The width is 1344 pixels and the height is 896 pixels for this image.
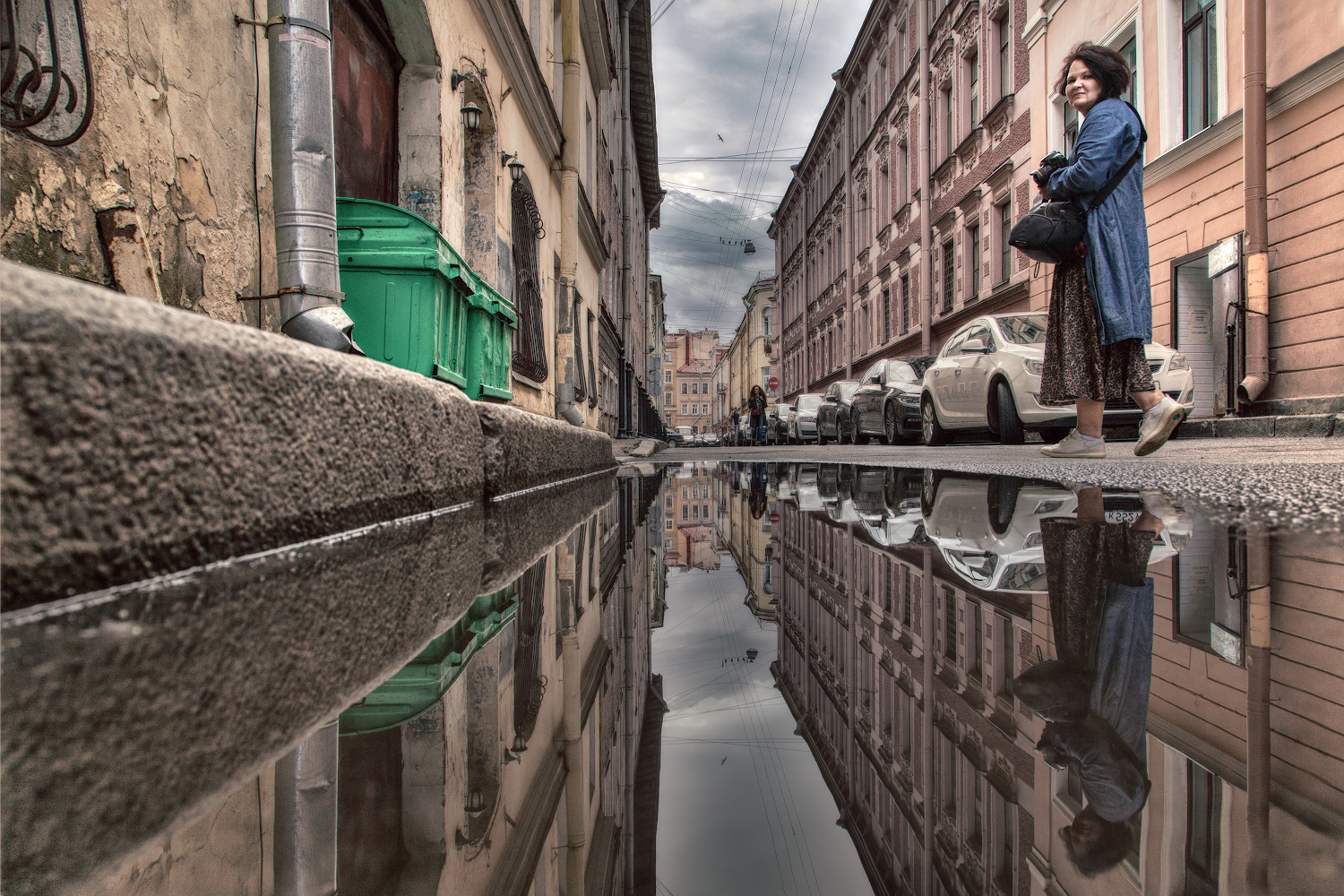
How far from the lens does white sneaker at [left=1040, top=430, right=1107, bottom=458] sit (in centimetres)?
462

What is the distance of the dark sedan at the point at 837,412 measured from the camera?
15.8 metres

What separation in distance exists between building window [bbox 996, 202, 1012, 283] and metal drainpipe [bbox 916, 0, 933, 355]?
2909mm

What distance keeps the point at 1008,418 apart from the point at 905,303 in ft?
43.7

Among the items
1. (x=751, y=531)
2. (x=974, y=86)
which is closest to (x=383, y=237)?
(x=751, y=531)

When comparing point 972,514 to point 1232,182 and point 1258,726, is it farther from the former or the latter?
point 1232,182

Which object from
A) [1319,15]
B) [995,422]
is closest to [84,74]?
[995,422]

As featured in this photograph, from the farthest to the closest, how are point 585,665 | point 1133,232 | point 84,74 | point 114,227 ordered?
point 1133,232
point 114,227
point 84,74
point 585,665

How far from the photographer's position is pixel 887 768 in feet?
2.54

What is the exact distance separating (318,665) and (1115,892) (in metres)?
0.88

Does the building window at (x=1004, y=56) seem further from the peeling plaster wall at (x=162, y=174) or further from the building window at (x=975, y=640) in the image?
the building window at (x=975, y=640)

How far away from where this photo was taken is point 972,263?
16656 millimetres

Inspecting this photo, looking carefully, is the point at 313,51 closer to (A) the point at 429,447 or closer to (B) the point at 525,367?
(A) the point at 429,447

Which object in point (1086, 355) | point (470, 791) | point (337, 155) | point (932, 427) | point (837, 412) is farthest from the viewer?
point (837, 412)

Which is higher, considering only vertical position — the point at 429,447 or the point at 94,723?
the point at 429,447
